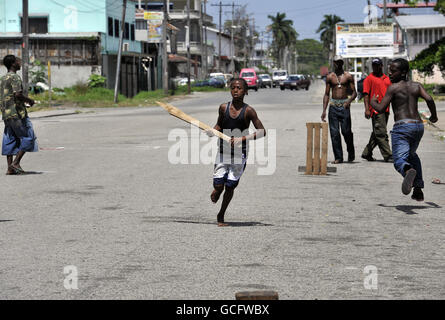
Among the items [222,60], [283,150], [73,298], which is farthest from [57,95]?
[222,60]

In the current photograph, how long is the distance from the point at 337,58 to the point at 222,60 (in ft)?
402

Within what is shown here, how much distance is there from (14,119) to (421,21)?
237 ft

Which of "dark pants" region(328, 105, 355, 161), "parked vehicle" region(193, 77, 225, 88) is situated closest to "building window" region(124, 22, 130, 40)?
"parked vehicle" region(193, 77, 225, 88)

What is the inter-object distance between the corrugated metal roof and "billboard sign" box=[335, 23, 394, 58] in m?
29.4

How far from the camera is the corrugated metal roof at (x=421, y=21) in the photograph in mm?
79562

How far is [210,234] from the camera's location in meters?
8.66

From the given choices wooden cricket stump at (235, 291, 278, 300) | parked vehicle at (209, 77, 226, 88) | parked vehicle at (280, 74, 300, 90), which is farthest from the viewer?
parked vehicle at (209, 77, 226, 88)

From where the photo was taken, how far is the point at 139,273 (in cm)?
672

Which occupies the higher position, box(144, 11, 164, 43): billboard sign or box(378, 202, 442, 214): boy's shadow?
box(144, 11, 164, 43): billboard sign

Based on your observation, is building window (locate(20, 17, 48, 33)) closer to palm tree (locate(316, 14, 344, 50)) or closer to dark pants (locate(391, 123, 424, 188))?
dark pants (locate(391, 123, 424, 188))

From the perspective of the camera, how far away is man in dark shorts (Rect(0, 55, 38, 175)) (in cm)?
1436

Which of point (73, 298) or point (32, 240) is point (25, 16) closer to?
point (32, 240)

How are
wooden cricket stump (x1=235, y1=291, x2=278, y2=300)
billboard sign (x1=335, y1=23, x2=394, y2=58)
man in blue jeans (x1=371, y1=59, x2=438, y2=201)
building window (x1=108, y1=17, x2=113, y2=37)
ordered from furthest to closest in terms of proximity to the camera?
building window (x1=108, y1=17, x2=113, y2=37) → billboard sign (x1=335, y1=23, x2=394, y2=58) → man in blue jeans (x1=371, y1=59, x2=438, y2=201) → wooden cricket stump (x1=235, y1=291, x2=278, y2=300)

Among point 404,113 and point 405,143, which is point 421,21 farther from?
point 405,143
